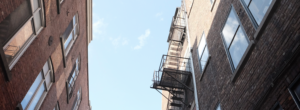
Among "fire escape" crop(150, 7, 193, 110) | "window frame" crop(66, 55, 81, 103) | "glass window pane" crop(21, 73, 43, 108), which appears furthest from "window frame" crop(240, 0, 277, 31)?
"window frame" crop(66, 55, 81, 103)

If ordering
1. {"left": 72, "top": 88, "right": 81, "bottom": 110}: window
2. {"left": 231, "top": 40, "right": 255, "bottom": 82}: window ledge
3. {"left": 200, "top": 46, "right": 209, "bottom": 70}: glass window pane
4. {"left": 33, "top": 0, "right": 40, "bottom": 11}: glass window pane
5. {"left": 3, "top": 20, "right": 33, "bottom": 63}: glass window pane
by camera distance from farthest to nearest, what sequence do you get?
1. {"left": 72, "top": 88, "right": 81, "bottom": 110}: window
2. {"left": 200, "top": 46, "right": 209, "bottom": 70}: glass window pane
3. {"left": 33, "top": 0, "right": 40, "bottom": 11}: glass window pane
4. {"left": 231, "top": 40, "right": 255, "bottom": 82}: window ledge
5. {"left": 3, "top": 20, "right": 33, "bottom": 63}: glass window pane

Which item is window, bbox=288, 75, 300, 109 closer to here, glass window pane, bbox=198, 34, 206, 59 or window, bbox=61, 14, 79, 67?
glass window pane, bbox=198, 34, 206, 59

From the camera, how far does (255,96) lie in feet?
22.3

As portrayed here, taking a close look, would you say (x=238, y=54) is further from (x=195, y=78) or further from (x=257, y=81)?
(x=195, y=78)

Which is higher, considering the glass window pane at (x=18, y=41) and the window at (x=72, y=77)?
the glass window pane at (x=18, y=41)

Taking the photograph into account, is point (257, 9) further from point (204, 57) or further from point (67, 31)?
point (67, 31)

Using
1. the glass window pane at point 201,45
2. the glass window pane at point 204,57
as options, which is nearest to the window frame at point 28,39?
the glass window pane at point 204,57

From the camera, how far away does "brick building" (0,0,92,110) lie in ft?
23.8

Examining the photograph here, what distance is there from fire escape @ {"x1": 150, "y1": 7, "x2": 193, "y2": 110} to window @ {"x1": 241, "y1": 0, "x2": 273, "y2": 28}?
722cm

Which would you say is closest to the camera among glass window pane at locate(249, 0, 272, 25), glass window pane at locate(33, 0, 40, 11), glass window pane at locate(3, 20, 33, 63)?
glass window pane at locate(249, 0, 272, 25)

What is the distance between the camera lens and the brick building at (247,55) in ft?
18.2

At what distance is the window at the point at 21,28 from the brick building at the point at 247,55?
757 cm

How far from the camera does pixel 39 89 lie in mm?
9969

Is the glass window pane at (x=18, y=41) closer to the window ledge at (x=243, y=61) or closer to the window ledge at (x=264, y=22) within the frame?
the window ledge at (x=243, y=61)
